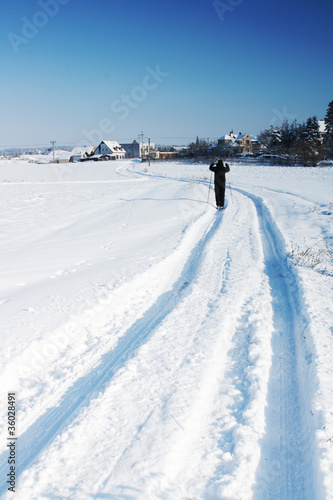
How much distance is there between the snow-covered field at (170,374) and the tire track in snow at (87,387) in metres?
0.01

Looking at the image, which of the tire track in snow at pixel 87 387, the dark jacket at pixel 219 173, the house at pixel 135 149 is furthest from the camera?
the house at pixel 135 149

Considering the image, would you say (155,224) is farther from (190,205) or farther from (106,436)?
(106,436)

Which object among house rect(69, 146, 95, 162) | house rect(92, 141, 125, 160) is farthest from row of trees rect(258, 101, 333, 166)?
house rect(69, 146, 95, 162)

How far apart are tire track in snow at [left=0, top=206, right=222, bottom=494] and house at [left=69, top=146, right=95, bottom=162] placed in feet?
383

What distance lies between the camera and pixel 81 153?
11500 centimetres

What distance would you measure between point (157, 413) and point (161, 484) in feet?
1.93

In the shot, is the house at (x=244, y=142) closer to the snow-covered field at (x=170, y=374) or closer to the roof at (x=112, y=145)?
the roof at (x=112, y=145)

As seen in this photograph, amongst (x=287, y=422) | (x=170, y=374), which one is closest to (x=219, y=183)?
(x=170, y=374)

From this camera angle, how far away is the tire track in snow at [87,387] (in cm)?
233

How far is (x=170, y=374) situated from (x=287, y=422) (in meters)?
1.05

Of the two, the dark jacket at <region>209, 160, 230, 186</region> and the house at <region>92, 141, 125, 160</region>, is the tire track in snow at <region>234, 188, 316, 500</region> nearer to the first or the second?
the dark jacket at <region>209, 160, 230, 186</region>

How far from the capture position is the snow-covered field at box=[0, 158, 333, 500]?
6.82 feet

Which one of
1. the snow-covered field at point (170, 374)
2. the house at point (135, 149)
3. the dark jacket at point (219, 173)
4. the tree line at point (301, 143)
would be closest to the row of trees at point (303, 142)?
the tree line at point (301, 143)

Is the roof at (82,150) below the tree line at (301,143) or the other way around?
the other way around
